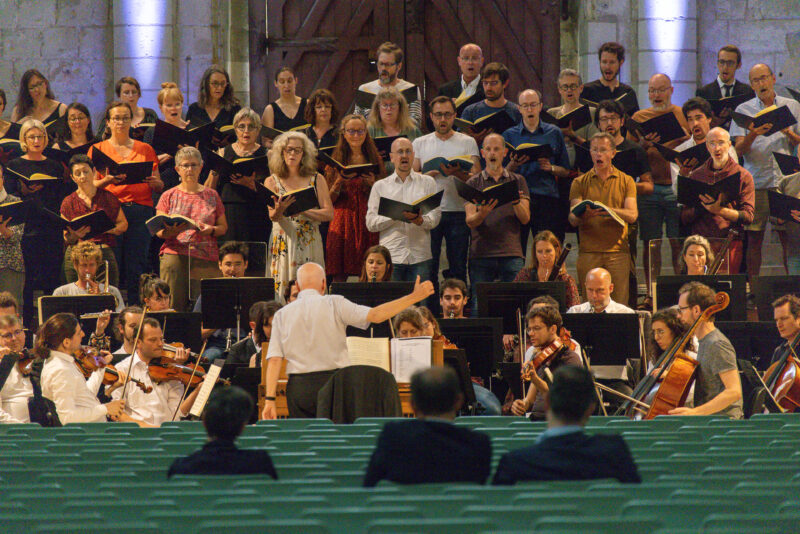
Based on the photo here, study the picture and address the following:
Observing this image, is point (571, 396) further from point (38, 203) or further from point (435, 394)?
point (38, 203)

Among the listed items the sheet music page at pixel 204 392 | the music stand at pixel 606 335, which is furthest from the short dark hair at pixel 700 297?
the sheet music page at pixel 204 392

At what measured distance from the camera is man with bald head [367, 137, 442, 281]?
849cm

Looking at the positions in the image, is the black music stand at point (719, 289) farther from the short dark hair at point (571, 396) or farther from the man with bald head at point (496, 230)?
the short dark hair at point (571, 396)

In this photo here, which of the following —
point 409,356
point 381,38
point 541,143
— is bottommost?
point 409,356

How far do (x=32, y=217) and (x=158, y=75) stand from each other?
10.6 feet

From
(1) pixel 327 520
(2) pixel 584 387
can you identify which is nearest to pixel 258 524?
(1) pixel 327 520

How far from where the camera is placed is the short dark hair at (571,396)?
3629mm

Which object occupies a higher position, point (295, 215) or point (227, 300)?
A: point (295, 215)

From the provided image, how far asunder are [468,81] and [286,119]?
5.29 ft

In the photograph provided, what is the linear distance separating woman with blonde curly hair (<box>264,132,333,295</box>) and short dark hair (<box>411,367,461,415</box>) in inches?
188

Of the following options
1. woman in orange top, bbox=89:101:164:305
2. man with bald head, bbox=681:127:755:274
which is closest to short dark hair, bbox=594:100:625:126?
man with bald head, bbox=681:127:755:274

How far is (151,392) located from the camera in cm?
705

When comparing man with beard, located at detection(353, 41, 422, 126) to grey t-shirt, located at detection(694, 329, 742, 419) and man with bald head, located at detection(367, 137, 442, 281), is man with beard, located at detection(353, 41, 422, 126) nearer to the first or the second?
man with bald head, located at detection(367, 137, 442, 281)

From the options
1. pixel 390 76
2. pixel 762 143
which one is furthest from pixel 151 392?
pixel 762 143
